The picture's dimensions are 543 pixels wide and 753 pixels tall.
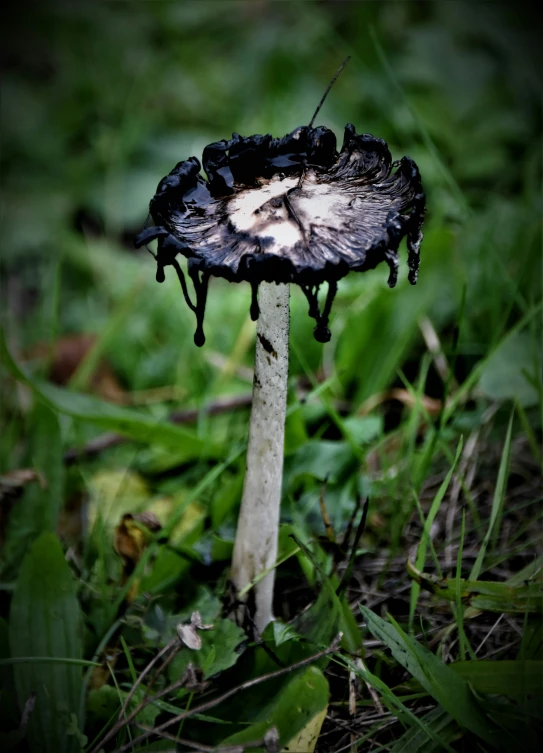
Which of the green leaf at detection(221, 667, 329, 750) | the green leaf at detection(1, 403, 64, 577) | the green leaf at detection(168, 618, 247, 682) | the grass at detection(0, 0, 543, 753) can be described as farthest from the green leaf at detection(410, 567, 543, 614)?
the green leaf at detection(1, 403, 64, 577)

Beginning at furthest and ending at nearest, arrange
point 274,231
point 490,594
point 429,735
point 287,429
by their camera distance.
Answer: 1. point 287,429
2. point 490,594
3. point 429,735
4. point 274,231

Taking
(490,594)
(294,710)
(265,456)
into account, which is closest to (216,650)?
(294,710)

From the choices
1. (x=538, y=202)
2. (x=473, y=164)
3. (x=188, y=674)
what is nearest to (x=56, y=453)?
(x=188, y=674)

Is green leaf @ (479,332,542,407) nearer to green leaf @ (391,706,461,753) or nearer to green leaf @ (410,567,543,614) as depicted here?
green leaf @ (410,567,543,614)

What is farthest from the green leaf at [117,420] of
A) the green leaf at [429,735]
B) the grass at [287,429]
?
the green leaf at [429,735]

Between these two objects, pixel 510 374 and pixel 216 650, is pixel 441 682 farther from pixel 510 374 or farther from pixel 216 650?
pixel 510 374

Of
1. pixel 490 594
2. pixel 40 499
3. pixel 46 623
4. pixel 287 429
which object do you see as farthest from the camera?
pixel 287 429

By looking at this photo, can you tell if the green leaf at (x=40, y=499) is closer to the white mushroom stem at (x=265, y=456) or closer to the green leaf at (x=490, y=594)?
the white mushroom stem at (x=265, y=456)

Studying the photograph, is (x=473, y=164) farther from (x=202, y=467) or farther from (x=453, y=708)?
(x=453, y=708)

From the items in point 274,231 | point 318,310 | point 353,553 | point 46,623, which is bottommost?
point 46,623
